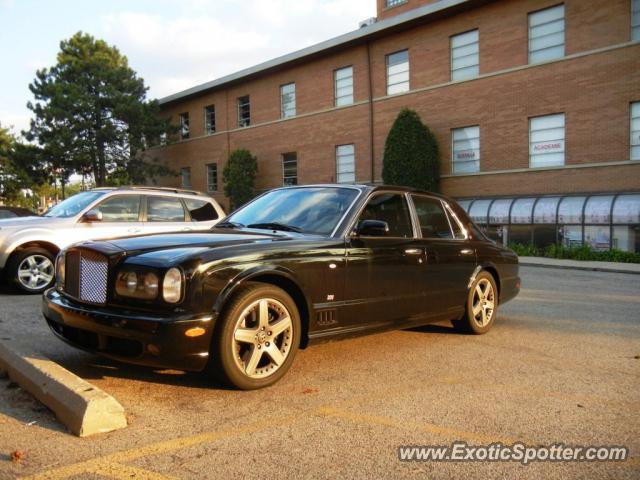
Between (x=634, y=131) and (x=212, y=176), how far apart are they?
24.1m

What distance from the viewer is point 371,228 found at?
4984 millimetres

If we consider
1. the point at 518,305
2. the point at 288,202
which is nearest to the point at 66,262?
the point at 288,202

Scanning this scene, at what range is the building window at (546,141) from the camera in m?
21.0

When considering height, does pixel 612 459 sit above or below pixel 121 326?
below

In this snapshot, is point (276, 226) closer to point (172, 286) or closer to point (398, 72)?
point (172, 286)

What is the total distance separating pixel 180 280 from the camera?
383 centimetres

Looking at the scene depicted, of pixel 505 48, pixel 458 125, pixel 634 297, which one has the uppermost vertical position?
pixel 505 48

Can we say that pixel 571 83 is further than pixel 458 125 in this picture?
No

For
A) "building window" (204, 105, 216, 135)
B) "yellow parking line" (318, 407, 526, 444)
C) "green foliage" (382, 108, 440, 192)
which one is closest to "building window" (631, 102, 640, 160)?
"green foliage" (382, 108, 440, 192)

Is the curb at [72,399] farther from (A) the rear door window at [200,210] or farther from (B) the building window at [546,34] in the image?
(B) the building window at [546,34]

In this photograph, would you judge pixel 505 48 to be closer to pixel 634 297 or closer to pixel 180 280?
pixel 634 297

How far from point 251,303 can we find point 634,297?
8453mm

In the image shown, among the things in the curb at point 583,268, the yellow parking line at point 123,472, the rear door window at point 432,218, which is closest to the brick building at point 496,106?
the curb at point 583,268

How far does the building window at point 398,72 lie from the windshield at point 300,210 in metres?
21.1
